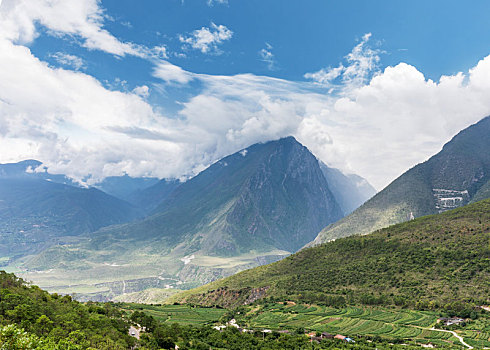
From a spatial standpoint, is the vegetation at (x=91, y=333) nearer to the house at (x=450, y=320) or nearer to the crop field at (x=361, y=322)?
the crop field at (x=361, y=322)

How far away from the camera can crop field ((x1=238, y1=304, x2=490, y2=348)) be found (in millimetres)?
95106

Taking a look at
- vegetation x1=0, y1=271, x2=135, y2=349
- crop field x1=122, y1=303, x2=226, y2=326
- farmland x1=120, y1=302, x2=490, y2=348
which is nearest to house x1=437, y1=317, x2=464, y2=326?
farmland x1=120, y1=302, x2=490, y2=348

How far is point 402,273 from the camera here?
153 meters

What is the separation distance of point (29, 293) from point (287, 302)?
98413 mm

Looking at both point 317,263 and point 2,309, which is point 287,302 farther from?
point 2,309

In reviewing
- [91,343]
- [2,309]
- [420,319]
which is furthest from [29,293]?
[420,319]

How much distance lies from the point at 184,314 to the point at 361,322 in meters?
68.6

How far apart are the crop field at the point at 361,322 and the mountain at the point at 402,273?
38.7 ft

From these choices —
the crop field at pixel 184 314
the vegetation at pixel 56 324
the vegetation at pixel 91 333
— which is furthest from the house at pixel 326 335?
the vegetation at pixel 56 324

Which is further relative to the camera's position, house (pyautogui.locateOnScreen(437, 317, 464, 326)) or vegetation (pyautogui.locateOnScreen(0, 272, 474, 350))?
house (pyautogui.locateOnScreen(437, 317, 464, 326))

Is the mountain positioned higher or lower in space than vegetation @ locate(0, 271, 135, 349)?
lower

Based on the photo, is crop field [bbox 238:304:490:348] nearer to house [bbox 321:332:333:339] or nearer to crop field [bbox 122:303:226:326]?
house [bbox 321:332:333:339]

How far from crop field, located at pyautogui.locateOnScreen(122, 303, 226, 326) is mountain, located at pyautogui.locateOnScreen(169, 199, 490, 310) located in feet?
96.7

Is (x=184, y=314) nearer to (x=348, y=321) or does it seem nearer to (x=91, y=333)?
(x=348, y=321)
